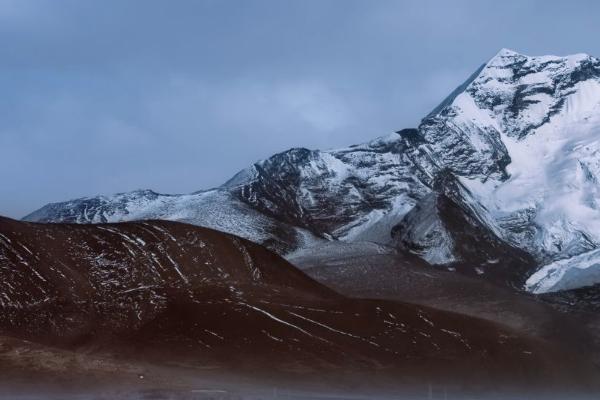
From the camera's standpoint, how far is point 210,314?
8794 centimetres

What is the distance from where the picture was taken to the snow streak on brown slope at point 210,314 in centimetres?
8062

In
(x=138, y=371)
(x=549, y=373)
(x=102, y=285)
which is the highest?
(x=102, y=285)

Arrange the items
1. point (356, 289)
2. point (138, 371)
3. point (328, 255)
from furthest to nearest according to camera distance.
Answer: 1. point (328, 255)
2. point (356, 289)
3. point (138, 371)

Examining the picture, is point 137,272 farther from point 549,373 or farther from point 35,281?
point 549,373

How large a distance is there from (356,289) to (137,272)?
7993 cm

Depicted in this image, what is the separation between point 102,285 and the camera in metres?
87.6

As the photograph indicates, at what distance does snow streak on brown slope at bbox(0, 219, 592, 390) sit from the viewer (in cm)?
8062

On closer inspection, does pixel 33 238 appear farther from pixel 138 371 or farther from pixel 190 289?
pixel 138 371

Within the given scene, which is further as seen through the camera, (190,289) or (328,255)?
(328,255)

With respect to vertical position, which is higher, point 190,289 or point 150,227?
point 150,227

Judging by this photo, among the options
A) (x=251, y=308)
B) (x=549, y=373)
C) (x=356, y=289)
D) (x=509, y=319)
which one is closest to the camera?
(x=251, y=308)

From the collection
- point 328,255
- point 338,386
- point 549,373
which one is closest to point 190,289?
point 338,386

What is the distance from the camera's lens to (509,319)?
14825 centimetres

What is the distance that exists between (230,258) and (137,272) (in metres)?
13.7
